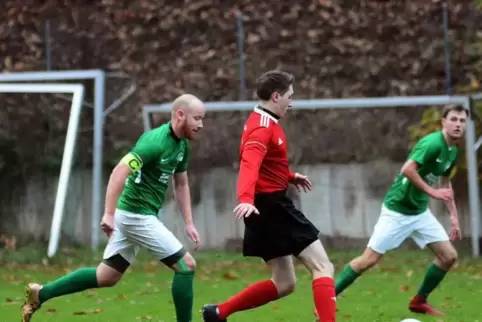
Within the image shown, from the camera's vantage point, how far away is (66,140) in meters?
14.0

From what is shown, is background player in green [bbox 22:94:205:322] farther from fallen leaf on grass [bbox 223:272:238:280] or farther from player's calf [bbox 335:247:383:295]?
fallen leaf on grass [bbox 223:272:238:280]

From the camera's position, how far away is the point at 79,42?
639 inches

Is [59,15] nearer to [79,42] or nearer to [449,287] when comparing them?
[79,42]

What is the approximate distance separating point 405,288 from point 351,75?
594 centimetres

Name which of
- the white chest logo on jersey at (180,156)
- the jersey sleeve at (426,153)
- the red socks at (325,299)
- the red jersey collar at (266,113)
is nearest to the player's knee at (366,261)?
the jersey sleeve at (426,153)

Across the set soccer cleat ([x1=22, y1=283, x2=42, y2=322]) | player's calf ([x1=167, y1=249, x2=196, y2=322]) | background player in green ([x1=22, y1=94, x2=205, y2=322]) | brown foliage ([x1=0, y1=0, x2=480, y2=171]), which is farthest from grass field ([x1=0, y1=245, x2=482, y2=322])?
brown foliage ([x1=0, y1=0, x2=480, y2=171])

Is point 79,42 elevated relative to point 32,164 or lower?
elevated

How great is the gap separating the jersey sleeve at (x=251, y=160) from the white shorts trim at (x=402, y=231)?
2.45 meters

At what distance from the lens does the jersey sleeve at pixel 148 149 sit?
674cm

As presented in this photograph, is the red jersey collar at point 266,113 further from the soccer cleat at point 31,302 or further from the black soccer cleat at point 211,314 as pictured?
the soccer cleat at point 31,302

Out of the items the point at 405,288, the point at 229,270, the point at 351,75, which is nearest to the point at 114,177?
the point at 405,288

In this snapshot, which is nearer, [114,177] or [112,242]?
[114,177]

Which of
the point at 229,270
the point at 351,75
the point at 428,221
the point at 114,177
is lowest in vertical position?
the point at 229,270

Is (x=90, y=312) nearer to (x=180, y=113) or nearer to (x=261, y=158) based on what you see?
(x=180, y=113)
